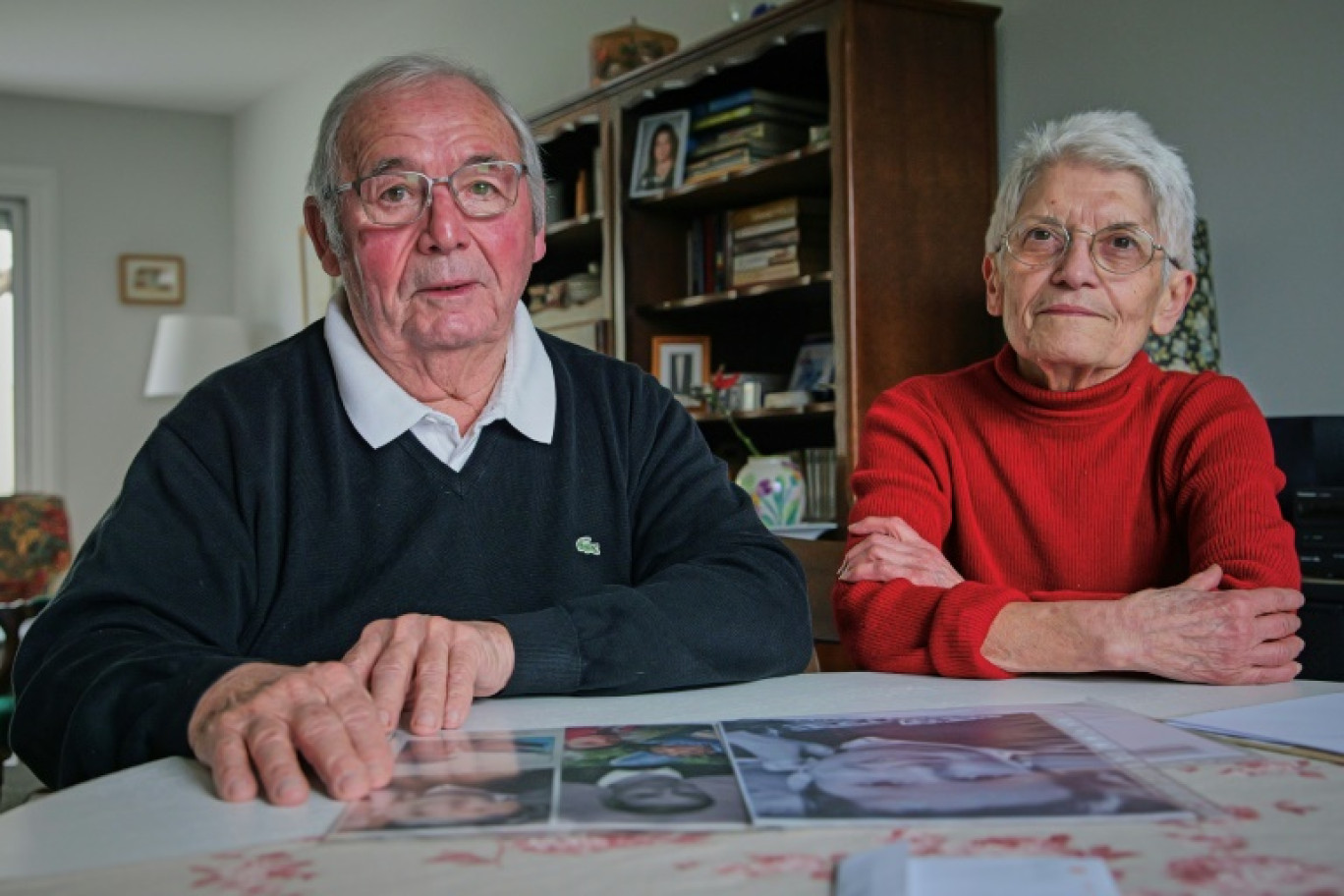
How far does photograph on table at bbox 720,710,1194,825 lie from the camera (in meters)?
0.71

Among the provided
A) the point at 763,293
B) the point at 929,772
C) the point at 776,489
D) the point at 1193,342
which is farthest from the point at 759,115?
the point at 929,772

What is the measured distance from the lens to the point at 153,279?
267 inches

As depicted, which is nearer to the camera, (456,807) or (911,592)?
(456,807)

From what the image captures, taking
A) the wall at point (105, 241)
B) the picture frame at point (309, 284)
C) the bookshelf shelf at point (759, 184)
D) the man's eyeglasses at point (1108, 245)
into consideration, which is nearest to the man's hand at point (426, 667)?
the man's eyeglasses at point (1108, 245)

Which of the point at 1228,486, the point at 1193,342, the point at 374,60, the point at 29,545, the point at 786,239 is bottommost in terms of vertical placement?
the point at 29,545

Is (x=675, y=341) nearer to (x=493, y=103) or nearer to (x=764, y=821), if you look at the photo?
(x=493, y=103)

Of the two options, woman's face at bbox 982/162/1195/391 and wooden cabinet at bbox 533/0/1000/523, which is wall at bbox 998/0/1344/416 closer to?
wooden cabinet at bbox 533/0/1000/523

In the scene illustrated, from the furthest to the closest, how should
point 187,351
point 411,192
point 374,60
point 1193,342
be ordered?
point 187,351
point 374,60
point 1193,342
point 411,192

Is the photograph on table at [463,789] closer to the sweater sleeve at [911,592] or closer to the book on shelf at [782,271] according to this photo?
the sweater sleeve at [911,592]

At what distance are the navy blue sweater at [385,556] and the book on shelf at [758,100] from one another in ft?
6.05

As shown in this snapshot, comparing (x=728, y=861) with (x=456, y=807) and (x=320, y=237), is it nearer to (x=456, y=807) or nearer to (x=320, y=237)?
(x=456, y=807)

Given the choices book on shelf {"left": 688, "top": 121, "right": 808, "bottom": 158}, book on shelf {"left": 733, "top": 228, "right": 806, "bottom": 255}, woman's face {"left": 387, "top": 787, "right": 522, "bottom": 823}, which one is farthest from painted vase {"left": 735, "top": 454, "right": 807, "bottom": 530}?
woman's face {"left": 387, "top": 787, "right": 522, "bottom": 823}

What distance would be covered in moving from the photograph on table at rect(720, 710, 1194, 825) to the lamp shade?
599cm

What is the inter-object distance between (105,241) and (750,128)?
15.1ft
